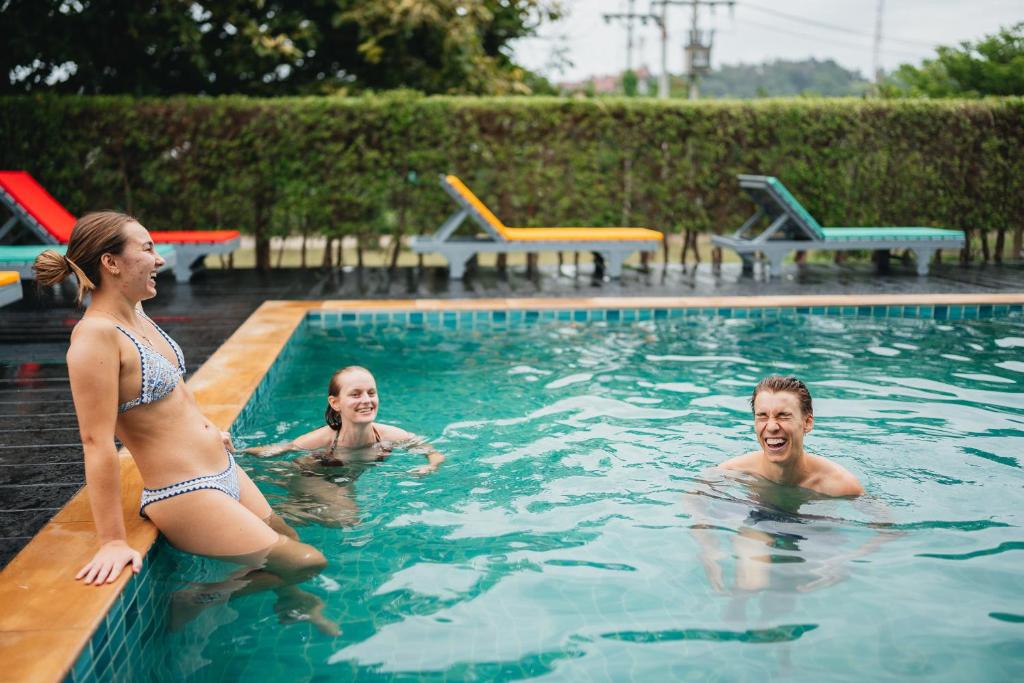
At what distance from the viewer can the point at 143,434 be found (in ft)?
11.4

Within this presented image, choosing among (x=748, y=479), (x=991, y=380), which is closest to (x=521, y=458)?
(x=748, y=479)

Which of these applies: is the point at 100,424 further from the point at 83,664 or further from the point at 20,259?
the point at 20,259

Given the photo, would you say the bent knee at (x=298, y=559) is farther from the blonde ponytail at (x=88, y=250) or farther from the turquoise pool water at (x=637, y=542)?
the blonde ponytail at (x=88, y=250)

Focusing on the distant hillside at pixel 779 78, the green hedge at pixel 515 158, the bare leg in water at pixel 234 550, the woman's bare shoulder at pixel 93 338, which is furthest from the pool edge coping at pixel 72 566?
the distant hillside at pixel 779 78

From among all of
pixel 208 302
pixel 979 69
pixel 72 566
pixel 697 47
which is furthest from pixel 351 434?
pixel 697 47

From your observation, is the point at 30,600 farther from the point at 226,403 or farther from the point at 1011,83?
the point at 1011,83

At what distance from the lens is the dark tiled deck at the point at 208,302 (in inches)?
171

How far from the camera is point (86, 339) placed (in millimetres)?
3141

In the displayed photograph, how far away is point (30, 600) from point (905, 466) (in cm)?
438

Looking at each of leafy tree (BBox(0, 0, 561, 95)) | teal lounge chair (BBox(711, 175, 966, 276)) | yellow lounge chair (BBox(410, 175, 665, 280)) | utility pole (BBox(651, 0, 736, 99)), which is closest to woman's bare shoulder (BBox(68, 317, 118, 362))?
yellow lounge chair (BBox(410, 175, 665, 280))

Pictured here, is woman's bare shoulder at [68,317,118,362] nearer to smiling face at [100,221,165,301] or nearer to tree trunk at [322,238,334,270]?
smiling face at [100,221,165,301]

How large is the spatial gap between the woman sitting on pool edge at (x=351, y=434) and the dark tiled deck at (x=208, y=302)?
3.77ft

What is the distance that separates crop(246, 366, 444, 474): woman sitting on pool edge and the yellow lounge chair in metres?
6.17

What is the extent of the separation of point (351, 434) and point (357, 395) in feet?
1.09
